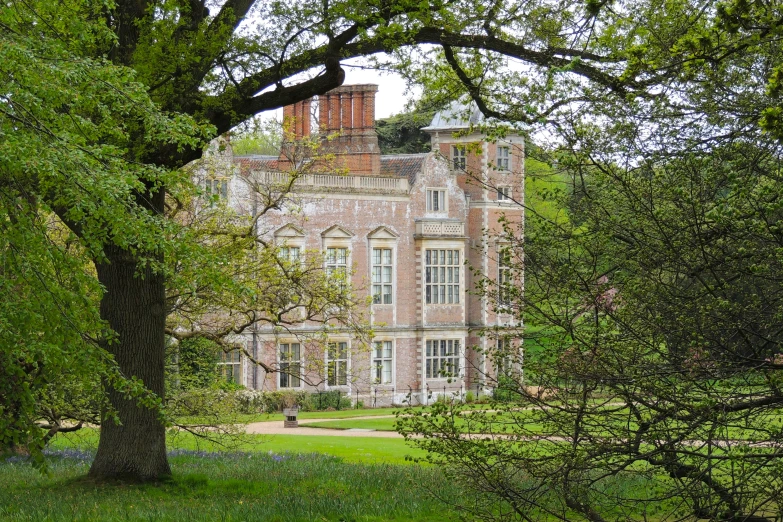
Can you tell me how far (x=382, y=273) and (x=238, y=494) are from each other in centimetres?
2492

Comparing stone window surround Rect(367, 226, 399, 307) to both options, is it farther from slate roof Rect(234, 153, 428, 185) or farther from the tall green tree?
the tall green tree

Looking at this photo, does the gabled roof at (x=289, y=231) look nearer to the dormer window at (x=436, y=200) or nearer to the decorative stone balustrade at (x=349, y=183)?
Result: the decorative stone balustrade at (x=349, y=183)

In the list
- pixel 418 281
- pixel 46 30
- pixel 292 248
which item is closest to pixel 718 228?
pixel 46 30

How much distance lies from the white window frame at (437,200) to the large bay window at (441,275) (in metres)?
1.54

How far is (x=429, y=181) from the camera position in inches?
1427

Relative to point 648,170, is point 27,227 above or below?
below

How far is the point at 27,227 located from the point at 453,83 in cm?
782

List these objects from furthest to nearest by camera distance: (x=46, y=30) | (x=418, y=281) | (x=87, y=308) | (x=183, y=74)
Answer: (x=418, y=281) → (x=183, y=74) → (x=46, y=30) → (x=87, y=308)

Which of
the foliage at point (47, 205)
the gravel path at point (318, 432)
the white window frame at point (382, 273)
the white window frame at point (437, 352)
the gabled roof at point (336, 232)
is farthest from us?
the white window frame at point (437, 352)

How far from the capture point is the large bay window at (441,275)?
3603 cm

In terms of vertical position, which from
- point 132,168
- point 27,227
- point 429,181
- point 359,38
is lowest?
point 27,227

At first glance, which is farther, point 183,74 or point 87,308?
point 183,74

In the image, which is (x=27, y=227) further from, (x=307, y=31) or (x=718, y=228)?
(x=307, y=31)

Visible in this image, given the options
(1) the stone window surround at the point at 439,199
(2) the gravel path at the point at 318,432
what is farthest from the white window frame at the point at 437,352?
(2) the gravel path at the point at 318,432
